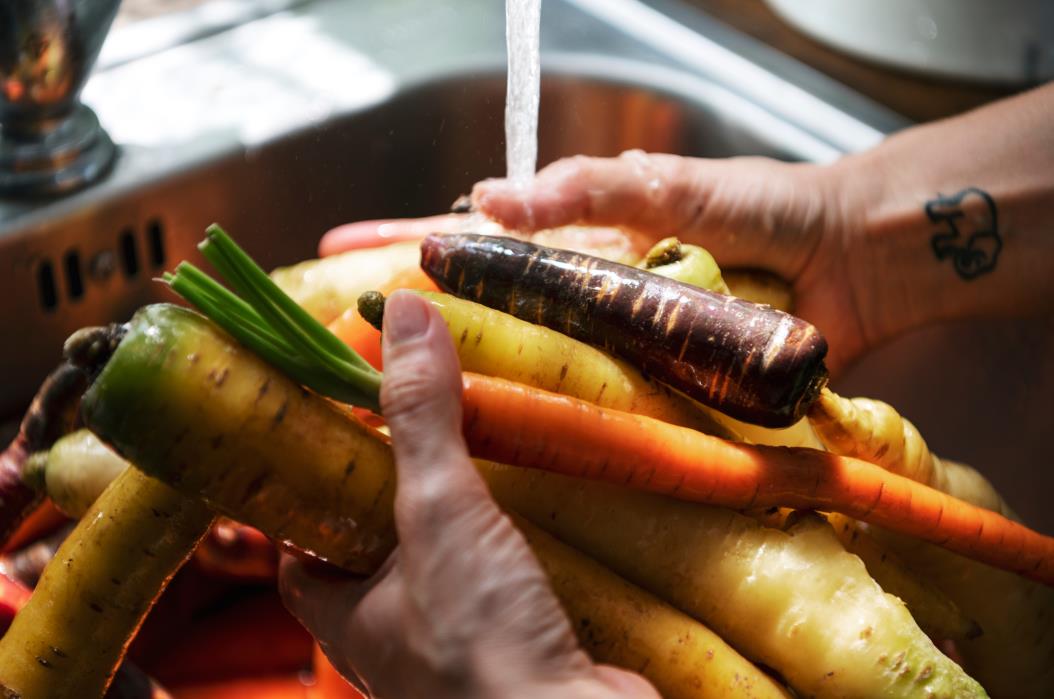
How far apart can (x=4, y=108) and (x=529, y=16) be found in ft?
2.05

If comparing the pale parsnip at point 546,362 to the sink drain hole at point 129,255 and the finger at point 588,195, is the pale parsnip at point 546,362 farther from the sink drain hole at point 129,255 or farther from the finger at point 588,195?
the sink drain hole at point 129,255

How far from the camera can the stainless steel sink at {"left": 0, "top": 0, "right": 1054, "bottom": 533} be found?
1.23 metres

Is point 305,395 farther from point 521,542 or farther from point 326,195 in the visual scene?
point 326,195

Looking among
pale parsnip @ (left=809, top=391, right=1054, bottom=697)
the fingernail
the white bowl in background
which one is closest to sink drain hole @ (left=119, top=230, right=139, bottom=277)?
the fingernail

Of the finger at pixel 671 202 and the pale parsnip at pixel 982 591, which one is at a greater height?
the finger at pixel 671 202

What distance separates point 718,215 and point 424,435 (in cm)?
61

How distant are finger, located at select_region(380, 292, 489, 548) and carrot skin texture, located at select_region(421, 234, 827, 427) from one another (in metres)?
0.20

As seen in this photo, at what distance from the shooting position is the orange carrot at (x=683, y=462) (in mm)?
711

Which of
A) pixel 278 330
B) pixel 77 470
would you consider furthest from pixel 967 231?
pixel 77 470

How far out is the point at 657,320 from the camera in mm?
771

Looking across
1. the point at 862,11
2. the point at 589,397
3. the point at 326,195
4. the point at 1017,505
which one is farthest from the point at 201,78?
the point at 1017,505

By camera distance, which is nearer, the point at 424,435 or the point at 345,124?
the point at 424,435

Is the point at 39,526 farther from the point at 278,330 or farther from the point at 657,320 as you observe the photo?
the point at 657,320

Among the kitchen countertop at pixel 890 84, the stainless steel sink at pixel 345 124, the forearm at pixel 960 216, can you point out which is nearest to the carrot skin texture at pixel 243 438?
the stainless steel sink at pixel 345 124
